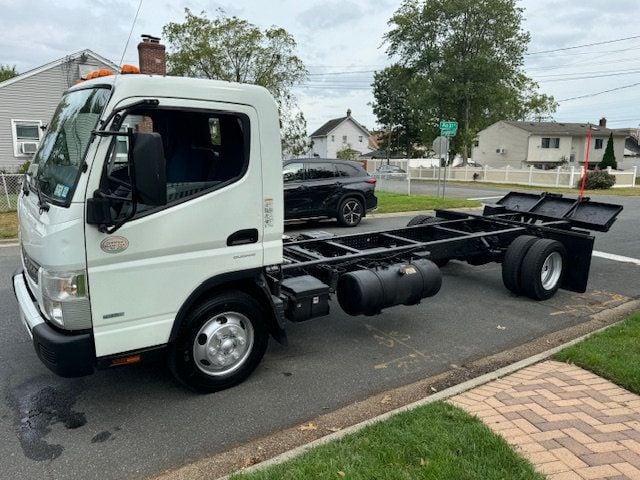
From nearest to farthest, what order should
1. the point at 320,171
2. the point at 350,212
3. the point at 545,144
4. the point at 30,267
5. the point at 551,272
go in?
the point at 30,267
the point at 551,272
the point at 320,171
the point at 350,212
the point at 545,144

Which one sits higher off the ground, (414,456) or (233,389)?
(414,456)

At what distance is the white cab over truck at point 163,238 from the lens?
312 cm

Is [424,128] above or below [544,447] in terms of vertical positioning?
above

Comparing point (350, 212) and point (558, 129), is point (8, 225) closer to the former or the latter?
point (350, 212)

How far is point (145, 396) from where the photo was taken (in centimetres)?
392

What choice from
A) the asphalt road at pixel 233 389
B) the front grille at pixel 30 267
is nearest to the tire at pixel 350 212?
the asphalt road at pixel 233 389

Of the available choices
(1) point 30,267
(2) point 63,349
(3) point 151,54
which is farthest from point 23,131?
(2) point 63,349

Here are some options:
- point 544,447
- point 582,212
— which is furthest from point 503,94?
point 544,447

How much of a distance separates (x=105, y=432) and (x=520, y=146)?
55099mm

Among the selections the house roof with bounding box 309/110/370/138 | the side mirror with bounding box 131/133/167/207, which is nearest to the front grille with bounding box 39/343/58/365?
the side mirror with bounding box 131/133/167/207

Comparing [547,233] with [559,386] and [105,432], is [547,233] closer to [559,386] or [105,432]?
[559,386]

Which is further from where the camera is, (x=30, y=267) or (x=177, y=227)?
(x=30, y=267)

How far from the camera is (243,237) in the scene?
3842mm

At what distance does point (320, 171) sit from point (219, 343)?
915cm
